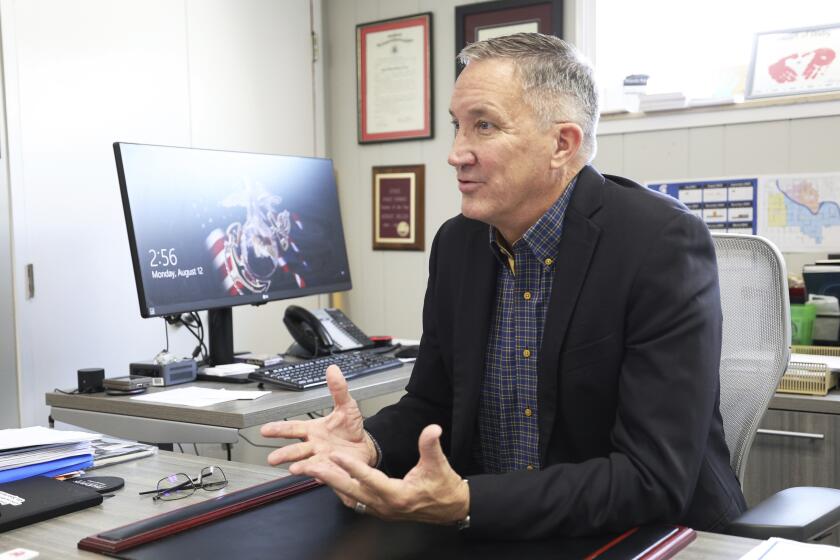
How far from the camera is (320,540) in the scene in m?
1.00

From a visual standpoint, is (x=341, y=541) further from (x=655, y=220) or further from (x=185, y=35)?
(x=185, y=35)

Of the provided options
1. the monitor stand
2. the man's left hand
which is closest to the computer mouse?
the monitor stand

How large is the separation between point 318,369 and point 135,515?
1038 mm

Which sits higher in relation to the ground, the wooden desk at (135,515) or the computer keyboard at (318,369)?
the computer keyboard at (318,369)

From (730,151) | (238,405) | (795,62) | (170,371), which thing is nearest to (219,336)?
(170,371)

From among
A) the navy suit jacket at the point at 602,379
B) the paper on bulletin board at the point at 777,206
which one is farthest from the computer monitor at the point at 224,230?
the paper on bulletin board at the point at 777,206

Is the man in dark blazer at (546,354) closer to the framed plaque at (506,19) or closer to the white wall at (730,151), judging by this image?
the white wall at (730,151)

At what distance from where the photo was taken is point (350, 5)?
367 cm

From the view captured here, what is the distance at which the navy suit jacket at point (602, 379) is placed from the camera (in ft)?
3.40

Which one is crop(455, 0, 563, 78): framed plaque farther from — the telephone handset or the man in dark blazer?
the man in dark blazer

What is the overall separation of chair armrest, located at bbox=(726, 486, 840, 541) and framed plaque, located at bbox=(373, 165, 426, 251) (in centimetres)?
243

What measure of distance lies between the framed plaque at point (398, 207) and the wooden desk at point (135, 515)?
214cm

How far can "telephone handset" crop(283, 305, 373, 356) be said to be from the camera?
2490 millimetres

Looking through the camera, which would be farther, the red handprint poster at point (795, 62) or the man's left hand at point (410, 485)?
the red handprint poster at point (795, 62)
